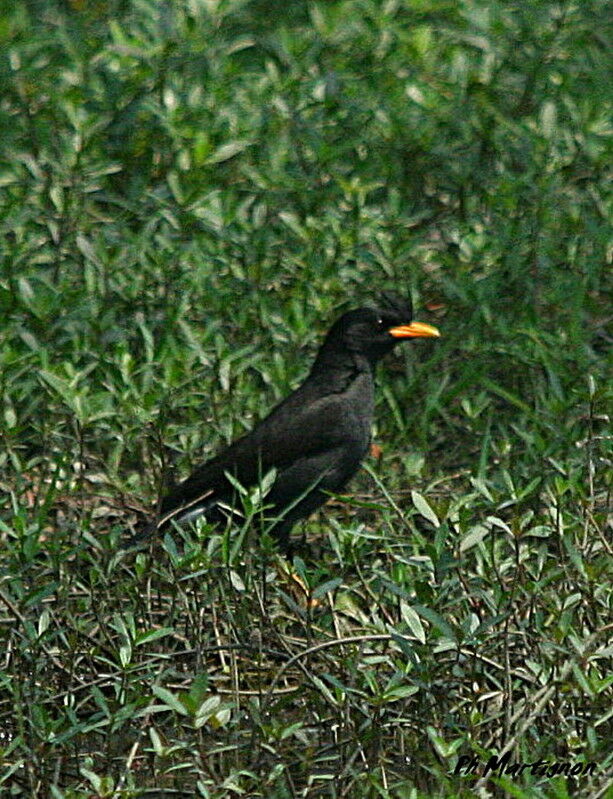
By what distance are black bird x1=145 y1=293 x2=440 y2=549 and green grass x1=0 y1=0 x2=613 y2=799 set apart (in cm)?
15

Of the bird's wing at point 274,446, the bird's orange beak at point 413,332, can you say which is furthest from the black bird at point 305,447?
the bird's orange beak at point 413,332

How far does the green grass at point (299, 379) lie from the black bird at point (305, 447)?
15 cm

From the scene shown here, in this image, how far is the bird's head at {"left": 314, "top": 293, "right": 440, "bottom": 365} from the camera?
664 centimetres

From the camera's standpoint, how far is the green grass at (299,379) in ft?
14.6

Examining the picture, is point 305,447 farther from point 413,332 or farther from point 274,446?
point 413,332

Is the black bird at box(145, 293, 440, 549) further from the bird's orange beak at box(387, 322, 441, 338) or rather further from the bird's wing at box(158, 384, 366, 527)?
the bird's orange beak at box(387, 322, 441, 338)

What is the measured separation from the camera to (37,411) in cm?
639

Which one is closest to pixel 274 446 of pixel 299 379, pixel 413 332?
pixel 299 379

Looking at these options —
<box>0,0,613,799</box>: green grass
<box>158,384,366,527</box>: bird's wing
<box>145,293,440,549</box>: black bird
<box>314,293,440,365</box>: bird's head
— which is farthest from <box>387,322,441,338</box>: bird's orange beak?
<box>158,384,366,527</box>: bird's wing

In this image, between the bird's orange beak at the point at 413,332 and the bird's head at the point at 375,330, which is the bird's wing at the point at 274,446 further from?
the bird's orange beak at the point at 413,332

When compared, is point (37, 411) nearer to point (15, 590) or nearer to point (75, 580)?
Answer: point (75, 580)

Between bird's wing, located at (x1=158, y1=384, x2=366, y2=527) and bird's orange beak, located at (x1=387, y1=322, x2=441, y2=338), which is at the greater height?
bird's wing, located at (x1=158, y1=384, x2=366, y2=527)

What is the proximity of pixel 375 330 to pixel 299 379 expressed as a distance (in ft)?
1.21

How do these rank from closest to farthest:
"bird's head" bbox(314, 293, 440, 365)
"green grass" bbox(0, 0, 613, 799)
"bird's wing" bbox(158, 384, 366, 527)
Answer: "green grass" bbox(0, 0, 613, 799), "bird's wing" bbox(158, 384, 366, 527), "bird's head" bbox(314, 293, 440, 365)
